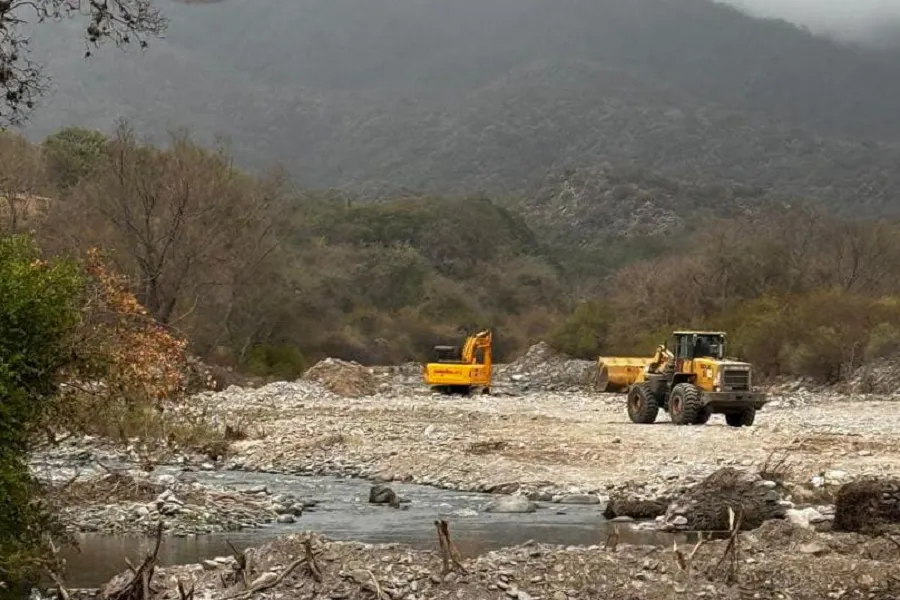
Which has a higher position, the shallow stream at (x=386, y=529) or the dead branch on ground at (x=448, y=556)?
the dead branch on ground at (x=448, y=556)

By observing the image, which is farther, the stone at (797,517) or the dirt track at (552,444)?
the dirt track at (552,444)

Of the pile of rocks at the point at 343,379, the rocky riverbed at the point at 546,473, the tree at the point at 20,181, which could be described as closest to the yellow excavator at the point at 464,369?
the pile of rocks at the point at 343,379

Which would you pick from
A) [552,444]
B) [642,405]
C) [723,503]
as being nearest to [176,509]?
[723,503]

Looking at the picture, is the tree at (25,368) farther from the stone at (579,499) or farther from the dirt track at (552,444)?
the dirt track at (552,444)

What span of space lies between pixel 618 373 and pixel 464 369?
21.5 ft

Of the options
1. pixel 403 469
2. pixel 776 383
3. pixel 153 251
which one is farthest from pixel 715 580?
pixel 776 383

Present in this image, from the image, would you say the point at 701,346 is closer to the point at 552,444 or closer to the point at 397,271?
the point at 552,444

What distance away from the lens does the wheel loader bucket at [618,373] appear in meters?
44.6

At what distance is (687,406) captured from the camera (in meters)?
30.2

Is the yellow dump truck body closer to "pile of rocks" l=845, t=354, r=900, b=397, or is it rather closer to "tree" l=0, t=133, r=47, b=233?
"pile of rocks" l=845, t=354, r=900, b=397

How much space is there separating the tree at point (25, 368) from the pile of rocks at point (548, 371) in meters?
45.7

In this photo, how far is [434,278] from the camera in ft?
331

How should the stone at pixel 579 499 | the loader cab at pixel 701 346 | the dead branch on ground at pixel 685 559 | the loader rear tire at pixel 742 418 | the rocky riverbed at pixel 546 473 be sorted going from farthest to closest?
the loader cab at pixel 701 346
the loader rear tire at pixel 742 418
the stone at pixel 579 499
the dead branch on ground at pixel 685 559
the rocky riverbed at pixel 546 473

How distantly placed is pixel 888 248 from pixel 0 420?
71.5 metres
